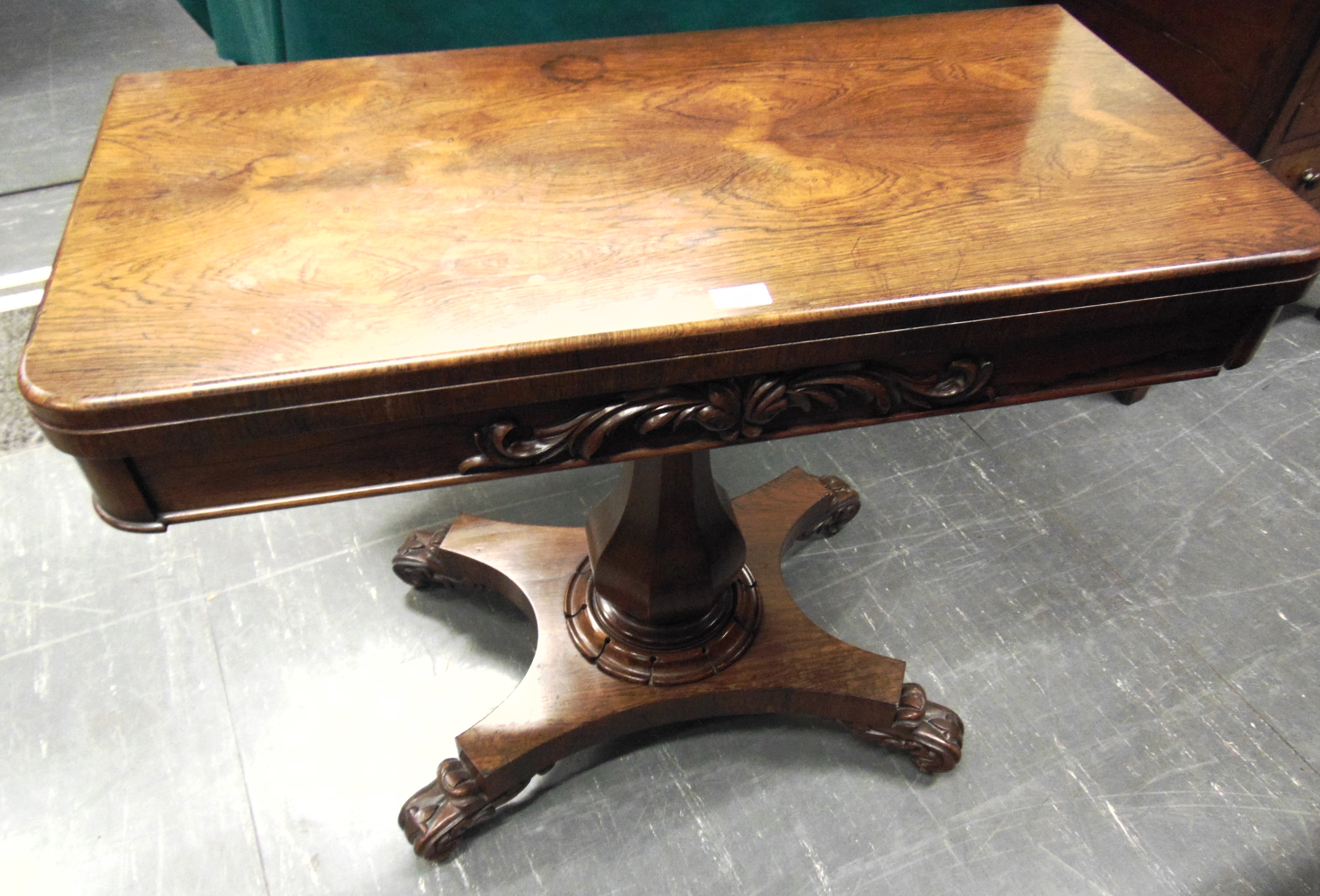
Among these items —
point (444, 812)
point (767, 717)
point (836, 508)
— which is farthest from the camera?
point (836, 508)

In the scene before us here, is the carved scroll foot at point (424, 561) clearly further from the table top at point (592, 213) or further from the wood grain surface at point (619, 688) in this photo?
the table top at point (592, 213)

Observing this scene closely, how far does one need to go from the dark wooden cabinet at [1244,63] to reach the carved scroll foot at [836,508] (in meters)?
0.85

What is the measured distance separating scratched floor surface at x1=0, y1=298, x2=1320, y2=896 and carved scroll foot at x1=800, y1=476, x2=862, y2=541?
2 centimetres

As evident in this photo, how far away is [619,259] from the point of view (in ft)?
2.32

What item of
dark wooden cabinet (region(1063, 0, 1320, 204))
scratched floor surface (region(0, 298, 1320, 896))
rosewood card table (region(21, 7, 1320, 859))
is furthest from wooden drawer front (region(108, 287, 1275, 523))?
dark wooden cabinet (region(1063, 0, 1320, 204))

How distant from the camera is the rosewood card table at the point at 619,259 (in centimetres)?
64

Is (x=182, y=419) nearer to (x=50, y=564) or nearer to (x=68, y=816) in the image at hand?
(x=68, y=816)

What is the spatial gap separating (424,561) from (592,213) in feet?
2.21

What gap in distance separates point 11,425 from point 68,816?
2.48 ft

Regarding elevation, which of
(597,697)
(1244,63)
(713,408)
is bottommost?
(597,697)

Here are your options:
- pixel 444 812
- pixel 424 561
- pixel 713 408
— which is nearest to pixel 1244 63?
pixel 713 408

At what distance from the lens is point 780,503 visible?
4.40 feet

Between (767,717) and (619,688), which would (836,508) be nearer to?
(767,717)

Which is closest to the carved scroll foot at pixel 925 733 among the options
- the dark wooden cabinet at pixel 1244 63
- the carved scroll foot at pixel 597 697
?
the carved scroll foot at pixel 597 697
